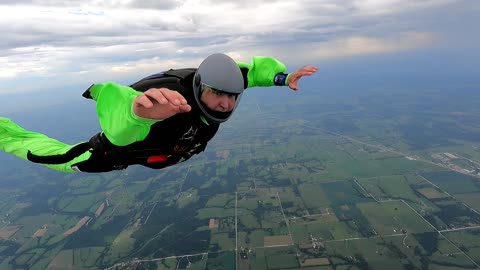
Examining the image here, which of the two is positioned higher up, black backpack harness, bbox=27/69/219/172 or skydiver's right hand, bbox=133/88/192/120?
skydiver's right hand, bbox=133/88/192/120

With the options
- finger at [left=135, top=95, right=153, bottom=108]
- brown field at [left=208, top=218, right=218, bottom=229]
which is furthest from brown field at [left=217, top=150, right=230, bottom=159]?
finger at [left=135, top=95, right=153, bottom=108]

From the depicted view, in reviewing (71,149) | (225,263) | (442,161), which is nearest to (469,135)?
(442,161)

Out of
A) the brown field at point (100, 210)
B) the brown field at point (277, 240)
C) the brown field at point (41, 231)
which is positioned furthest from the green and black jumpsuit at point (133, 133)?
the brown field at point (41, 231)

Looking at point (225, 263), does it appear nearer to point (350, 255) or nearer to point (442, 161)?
point (350, 255)

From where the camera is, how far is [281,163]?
66125 millimetres

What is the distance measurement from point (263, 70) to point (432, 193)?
2092 inches

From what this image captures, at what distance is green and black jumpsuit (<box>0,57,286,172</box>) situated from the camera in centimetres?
246

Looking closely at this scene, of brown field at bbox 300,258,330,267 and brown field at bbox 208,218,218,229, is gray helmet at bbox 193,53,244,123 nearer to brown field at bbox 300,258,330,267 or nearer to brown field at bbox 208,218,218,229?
brown field at bbox 300,258,330,267

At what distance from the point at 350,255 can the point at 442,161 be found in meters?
41.3

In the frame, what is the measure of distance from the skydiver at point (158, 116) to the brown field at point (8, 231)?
55718 millimetres

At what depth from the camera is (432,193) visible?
4747 cm

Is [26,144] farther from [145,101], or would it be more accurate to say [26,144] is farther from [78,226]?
[78,226]

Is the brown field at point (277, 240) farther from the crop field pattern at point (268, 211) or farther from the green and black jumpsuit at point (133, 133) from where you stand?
the green and black jumpsuit at point (133, 133)

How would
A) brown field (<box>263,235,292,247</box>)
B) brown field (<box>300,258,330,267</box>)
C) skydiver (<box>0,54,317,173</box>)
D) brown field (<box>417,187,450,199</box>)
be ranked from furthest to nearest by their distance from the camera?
1. brown field (<box>417,187,450,199</box>)
2. brown field (<box>263,235,292,247</box>)
3. brown field (<box>300,258,330,267</box>)
4. skydiver (<box>0,54,317,173</box>)
